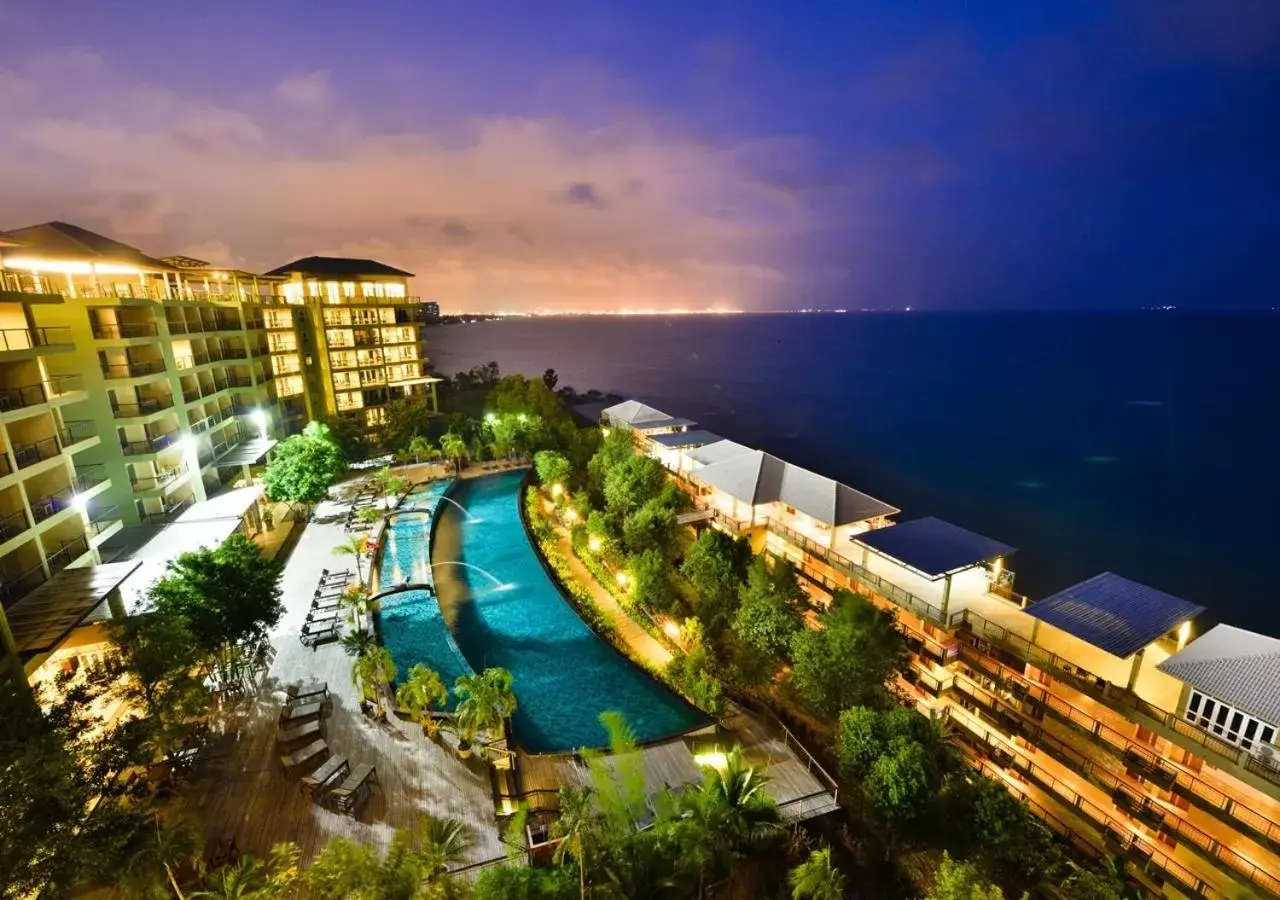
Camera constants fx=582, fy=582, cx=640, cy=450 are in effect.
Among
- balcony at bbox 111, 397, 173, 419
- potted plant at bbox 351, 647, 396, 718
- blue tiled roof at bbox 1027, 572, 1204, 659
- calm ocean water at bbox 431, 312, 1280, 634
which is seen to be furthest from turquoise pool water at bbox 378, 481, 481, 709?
calm ocean water at bbox 431, 312, 1280, 634

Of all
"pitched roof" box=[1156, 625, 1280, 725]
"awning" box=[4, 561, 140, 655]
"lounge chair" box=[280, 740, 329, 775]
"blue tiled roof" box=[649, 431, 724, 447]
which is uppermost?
"awning" box=[4, 561, 140, 655]

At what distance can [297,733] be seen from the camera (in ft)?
53.1

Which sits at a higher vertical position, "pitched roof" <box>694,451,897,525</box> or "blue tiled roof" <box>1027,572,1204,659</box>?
"pitched roof" <box>694,451,897,525</box>

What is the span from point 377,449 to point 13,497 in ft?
98.6

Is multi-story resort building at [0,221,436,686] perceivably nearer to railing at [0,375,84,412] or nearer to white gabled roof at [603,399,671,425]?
railing at [0,375,84,412]

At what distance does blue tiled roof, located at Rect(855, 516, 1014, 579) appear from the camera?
70.3 feet

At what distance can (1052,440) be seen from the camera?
228 feet

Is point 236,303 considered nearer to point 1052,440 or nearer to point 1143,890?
point 1143,890

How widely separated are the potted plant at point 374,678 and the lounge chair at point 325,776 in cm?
252

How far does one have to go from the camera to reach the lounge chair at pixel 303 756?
49.8 ft

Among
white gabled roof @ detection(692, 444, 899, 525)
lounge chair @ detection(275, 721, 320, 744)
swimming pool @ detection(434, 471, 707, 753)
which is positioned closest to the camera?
lounge chair @ detection(275, 721, 320, 744)

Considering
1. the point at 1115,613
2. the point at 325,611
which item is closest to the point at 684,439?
the point at 325,611

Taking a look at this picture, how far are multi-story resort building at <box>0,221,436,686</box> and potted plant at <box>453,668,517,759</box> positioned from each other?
10.7m

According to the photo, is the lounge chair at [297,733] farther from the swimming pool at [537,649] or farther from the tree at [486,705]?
the swimming pool at [537,649]
